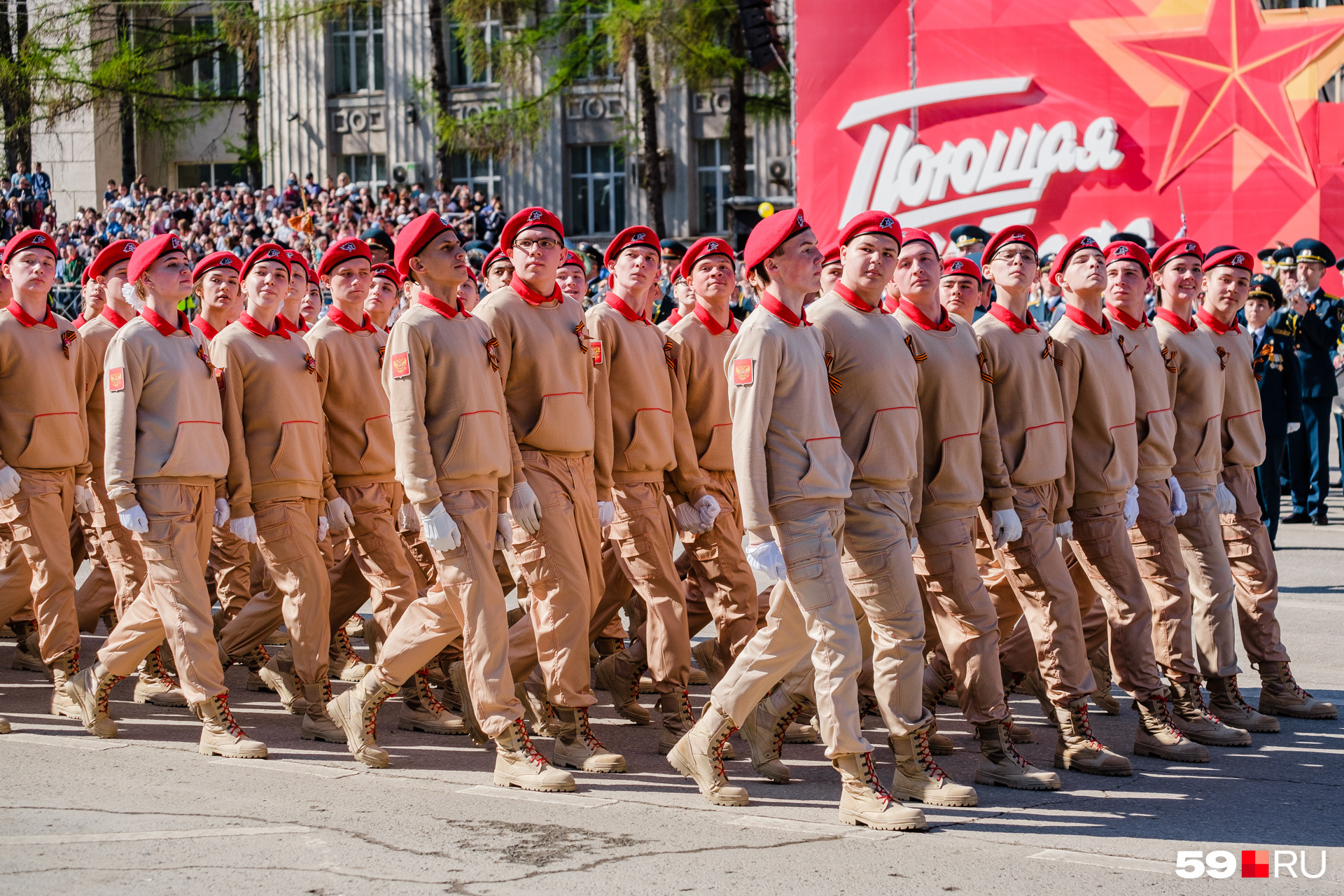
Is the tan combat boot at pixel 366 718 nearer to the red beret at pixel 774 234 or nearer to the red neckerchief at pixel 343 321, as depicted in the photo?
the red neckerchief at pixel 343 321

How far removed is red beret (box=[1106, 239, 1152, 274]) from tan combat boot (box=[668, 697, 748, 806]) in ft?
10.4

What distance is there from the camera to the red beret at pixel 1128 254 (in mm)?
7598

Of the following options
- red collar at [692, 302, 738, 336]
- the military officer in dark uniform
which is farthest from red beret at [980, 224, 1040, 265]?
the military officer in dark uniform

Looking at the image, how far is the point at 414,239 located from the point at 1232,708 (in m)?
4.67

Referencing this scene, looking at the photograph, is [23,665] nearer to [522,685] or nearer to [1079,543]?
[522,685]

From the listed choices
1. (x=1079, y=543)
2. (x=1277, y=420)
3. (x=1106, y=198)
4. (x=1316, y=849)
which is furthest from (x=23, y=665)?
(x=1106, y=198)

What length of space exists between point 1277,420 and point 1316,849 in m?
8.16

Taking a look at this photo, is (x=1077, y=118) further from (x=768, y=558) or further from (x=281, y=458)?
(x=768, y=558)

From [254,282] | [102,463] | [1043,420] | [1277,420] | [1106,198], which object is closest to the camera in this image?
[1043,420]

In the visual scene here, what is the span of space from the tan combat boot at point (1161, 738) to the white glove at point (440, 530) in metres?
3.31

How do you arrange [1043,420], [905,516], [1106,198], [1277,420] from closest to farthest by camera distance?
[905,516], [1043,420], [1277,420], [1106,198]

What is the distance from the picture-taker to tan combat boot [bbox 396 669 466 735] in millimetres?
7629

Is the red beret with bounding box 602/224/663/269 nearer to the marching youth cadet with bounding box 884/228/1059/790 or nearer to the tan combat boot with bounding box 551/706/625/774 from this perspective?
the marching youth cadet with bounding box 884/228/1059/790

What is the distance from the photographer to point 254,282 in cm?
766
